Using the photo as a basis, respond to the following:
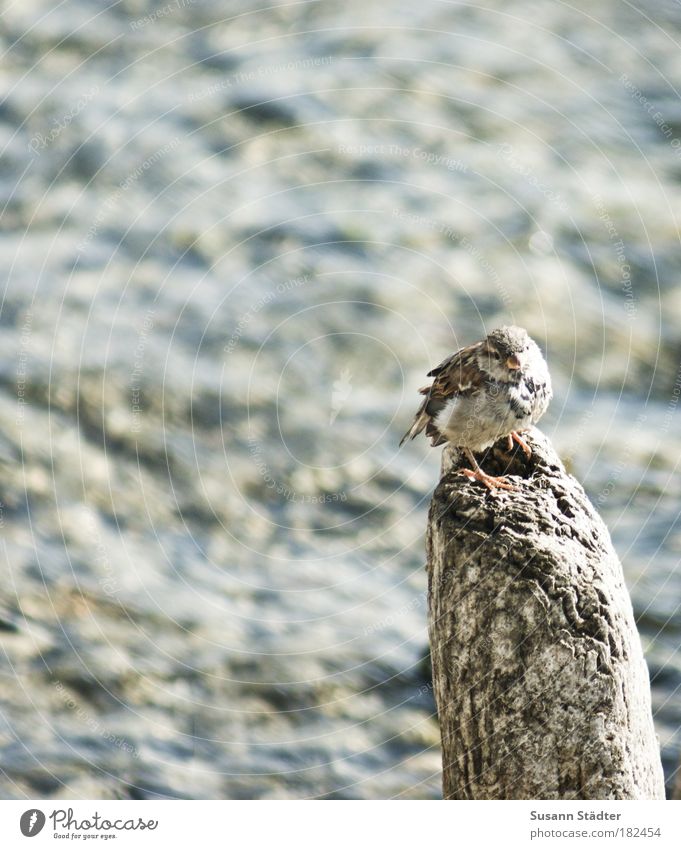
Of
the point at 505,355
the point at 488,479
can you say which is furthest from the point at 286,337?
the point at 488,479

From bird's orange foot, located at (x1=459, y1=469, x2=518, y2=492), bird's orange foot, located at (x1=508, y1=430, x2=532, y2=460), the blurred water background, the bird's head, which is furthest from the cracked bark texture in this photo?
the blurred water background

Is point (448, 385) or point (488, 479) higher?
point (448, 385)

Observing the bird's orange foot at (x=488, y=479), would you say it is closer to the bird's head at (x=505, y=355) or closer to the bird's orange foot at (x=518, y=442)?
the bird's orange foot at (x=518, y=442)

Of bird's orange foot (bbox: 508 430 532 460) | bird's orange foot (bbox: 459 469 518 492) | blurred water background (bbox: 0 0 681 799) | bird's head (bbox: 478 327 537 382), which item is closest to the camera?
bird's orange foot (bbox: 459 469 518 492)

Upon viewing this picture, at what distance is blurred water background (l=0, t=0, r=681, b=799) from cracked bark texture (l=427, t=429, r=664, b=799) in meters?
3.54

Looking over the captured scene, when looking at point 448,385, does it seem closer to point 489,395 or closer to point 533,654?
A: point 489,395

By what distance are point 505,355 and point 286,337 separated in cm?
534

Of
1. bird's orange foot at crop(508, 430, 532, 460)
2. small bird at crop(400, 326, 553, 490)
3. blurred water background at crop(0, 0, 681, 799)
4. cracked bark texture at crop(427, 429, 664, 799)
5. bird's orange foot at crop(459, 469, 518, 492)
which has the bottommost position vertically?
cracked bark texture at crop(427, 429, 664, 799)

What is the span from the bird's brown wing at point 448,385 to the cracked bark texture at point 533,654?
79cm

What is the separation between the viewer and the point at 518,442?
175 inches

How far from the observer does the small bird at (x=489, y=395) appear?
4.42m

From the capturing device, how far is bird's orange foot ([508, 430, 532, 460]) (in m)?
4.36

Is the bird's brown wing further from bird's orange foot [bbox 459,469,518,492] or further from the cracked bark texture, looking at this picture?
the cracked bark texture

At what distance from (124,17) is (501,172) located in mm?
4366
